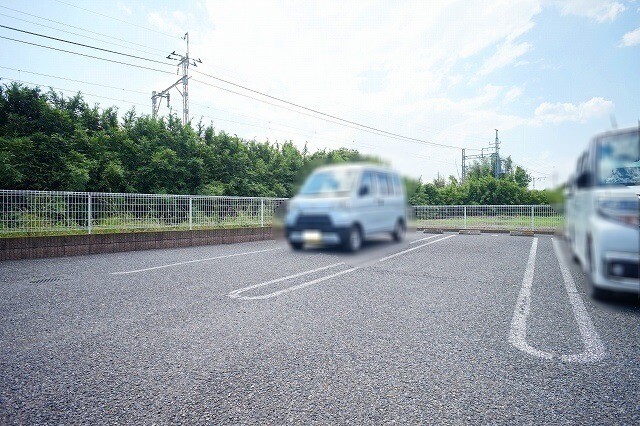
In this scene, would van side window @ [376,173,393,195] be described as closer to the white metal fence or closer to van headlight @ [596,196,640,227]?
the white metal fence

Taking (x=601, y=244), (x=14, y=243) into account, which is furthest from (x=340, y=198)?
(x=14, y=243)

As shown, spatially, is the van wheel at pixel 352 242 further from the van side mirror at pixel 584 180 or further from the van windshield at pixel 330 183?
the van side mirror at pixel 584 180

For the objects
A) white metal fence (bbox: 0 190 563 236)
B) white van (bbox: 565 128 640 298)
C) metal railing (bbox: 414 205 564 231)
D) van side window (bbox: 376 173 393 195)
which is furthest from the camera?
metal railing (bbox: 414 205 564 231)

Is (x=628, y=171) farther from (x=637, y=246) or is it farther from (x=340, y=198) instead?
(x=637, y=246)

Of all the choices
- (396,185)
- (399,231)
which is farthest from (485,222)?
(396,185)

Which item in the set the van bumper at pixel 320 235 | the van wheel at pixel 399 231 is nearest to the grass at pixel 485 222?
the van wheel at pixel 399 231

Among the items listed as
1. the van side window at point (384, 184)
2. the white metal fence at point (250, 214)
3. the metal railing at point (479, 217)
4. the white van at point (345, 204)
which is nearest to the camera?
the white van at point (345, 204)

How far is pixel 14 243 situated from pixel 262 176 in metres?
41.5

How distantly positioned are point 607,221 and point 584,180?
0.47 feet

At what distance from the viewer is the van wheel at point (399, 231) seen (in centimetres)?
155

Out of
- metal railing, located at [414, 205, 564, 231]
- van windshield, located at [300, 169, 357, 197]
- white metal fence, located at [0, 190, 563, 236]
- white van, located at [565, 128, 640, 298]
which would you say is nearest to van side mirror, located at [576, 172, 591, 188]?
white van, located at [565, 128, 640, 298]

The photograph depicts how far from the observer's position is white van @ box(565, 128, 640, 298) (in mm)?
647

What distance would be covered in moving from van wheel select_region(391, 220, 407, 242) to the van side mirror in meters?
0.75

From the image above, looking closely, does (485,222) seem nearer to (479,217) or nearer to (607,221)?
(479,217)
